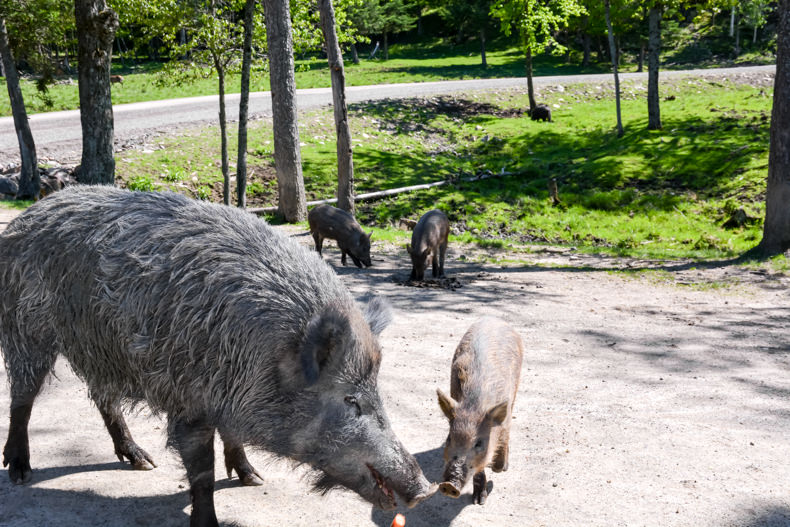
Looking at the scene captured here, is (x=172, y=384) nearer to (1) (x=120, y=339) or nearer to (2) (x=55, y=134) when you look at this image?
(1) (x=120, y=339)

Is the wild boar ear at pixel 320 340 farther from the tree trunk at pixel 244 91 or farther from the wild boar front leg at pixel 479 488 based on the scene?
the tree trunk at pixel 244 91

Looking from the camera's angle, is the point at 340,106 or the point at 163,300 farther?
the point at 340,106

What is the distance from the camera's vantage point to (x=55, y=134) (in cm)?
1867

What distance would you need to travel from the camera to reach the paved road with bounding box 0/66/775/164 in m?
17.7

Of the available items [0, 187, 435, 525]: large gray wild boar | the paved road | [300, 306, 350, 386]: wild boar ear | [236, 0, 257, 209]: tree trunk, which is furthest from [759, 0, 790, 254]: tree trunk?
the paved road

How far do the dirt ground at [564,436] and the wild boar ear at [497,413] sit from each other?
24.9 inches

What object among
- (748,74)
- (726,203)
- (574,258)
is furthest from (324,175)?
(748,74)

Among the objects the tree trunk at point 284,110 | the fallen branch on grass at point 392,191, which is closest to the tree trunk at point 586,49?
the fallen branch on grass at point 392,191

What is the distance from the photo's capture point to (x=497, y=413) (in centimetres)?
437

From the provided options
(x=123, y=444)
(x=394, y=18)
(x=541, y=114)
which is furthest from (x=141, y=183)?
(x=394, y=18)

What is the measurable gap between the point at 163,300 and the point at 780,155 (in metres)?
11.7

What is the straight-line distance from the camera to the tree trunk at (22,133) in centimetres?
1403

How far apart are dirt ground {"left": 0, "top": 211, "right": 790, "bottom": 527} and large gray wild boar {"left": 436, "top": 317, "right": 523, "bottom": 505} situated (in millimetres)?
395

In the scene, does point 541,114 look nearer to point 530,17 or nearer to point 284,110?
point 530,17
